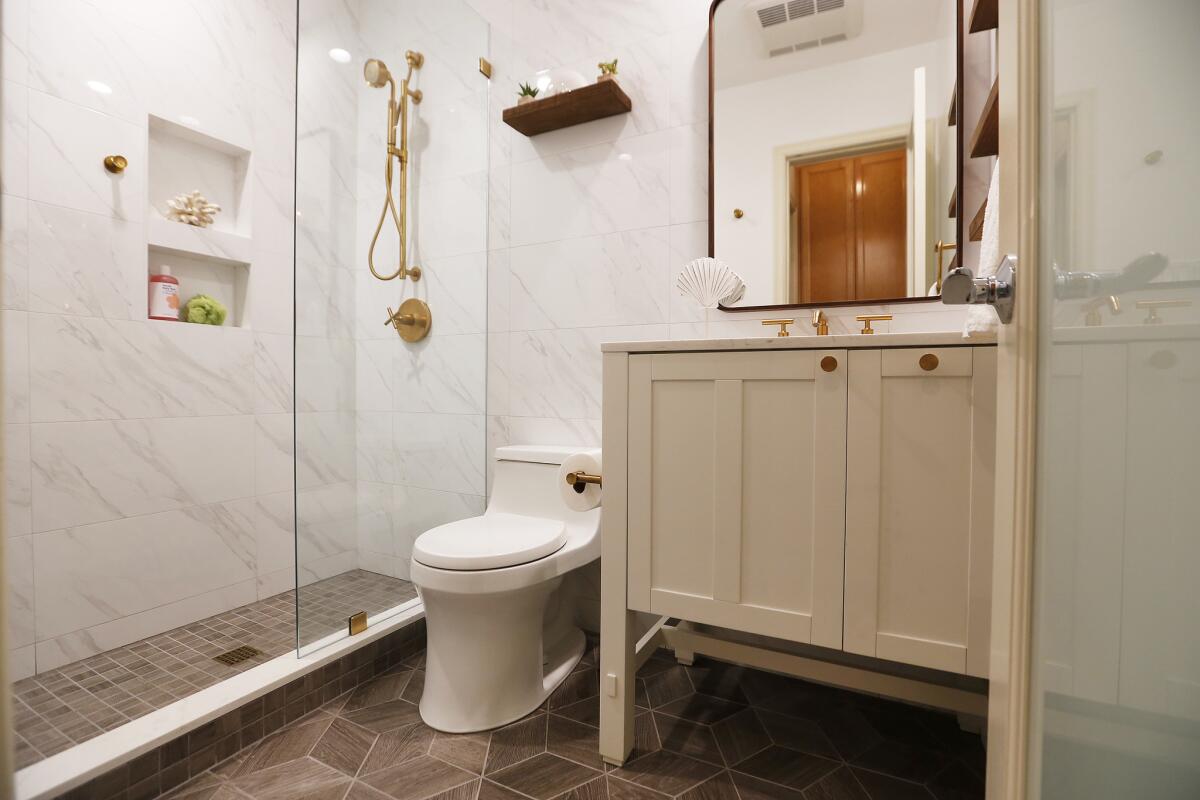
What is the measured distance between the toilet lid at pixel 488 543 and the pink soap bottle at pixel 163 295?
4.09 feet

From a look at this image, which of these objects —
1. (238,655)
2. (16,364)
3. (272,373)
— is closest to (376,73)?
(272,373)

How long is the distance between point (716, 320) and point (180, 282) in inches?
72.8

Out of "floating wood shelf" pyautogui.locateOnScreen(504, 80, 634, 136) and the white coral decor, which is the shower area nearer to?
the white coral decor

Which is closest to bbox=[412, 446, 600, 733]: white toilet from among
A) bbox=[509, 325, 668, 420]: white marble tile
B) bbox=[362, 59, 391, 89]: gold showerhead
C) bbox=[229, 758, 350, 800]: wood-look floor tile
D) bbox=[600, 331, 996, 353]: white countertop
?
bbox=[229, 758, 350, 800]: wood-look floor tile

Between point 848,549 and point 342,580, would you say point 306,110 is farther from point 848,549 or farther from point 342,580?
point 848,549

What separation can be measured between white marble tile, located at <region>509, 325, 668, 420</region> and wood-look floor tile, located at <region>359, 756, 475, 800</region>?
1030 mm

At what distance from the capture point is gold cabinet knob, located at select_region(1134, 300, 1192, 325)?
0.38m

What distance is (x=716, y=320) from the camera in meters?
1.71

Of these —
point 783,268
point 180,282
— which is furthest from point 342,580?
point 783,268

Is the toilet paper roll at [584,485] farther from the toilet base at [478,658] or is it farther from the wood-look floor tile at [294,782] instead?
the wood-look floor tile at [294,782]

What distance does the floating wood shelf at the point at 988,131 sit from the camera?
1169 millimetres

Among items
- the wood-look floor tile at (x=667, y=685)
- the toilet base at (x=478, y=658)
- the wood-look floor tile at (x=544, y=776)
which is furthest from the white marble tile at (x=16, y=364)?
the wood-look floor tile at (x=667, y=685)

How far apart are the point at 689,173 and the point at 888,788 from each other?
5.38 feet

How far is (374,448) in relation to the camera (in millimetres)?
1704
